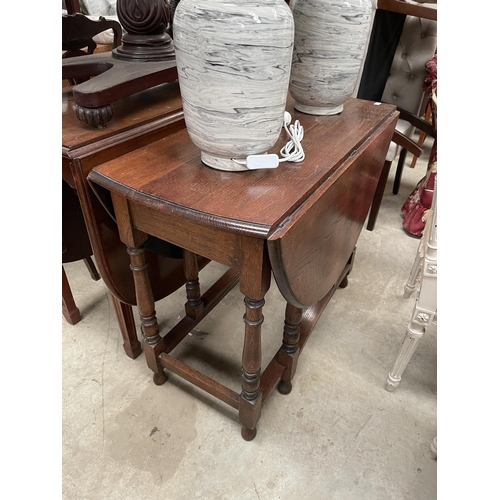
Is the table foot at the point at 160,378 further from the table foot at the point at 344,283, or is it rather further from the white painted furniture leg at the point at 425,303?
the table foot at the point at 344,283

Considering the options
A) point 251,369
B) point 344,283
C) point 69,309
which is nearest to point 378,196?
point 344,283

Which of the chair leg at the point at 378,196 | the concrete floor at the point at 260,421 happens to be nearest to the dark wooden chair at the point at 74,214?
the concrete floor at the point at 260,421

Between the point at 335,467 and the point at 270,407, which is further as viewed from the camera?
the point at 270,407

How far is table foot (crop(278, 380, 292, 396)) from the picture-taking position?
1.29 m

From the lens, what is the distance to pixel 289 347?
1.22m

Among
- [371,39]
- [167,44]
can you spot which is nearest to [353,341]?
[167,44]

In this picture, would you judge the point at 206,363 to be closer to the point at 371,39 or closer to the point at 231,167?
the point at 231,167

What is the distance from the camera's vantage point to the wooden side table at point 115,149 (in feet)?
2.90

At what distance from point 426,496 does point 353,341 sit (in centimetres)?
56

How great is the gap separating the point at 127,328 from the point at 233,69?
3.20 feet

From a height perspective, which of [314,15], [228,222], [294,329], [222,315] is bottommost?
[222,315]

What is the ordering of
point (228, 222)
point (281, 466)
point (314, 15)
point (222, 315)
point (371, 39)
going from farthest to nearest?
1. point (371, 39)
2. point (222, 315)
3. point (281, 466)
4. point (314, 15)
5. point (228, 222)

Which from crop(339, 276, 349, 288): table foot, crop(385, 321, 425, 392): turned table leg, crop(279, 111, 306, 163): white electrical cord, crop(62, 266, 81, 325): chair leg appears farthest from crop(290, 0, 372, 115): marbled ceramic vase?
crop(62, 266, 81, 325): chair leg

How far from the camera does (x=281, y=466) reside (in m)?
1.11
